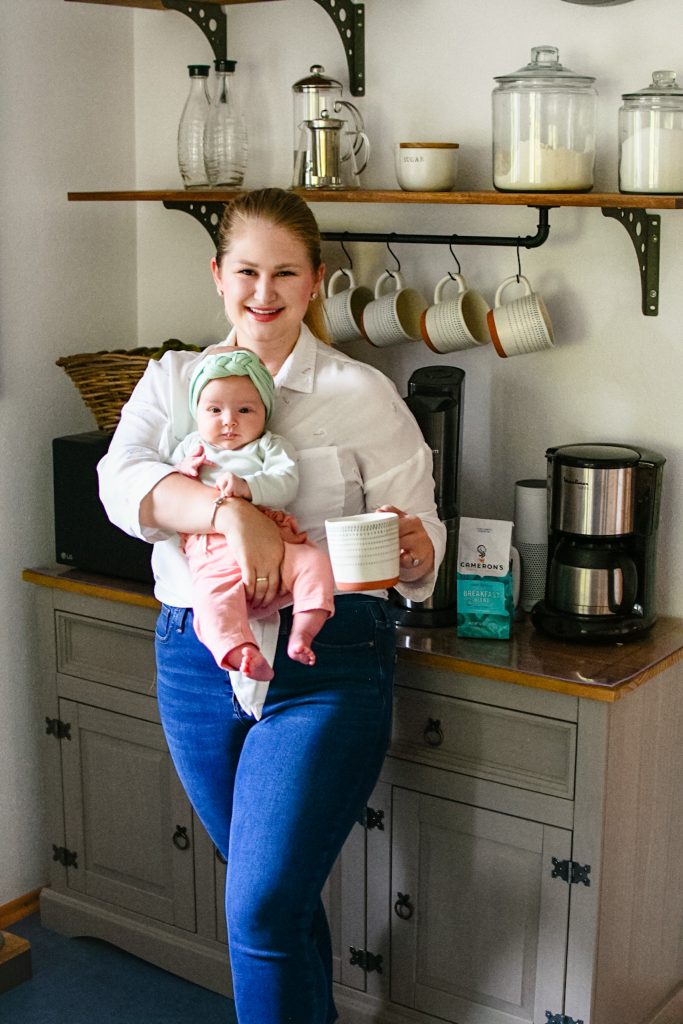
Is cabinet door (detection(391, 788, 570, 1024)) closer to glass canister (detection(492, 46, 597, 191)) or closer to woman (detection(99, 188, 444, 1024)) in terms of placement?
woman (detection(99, 188, 444, 1024))

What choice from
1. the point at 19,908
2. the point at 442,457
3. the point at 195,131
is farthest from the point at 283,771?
the point at 195,131

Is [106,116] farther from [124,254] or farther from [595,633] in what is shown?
[595,633]

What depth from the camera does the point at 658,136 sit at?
2.21 metres

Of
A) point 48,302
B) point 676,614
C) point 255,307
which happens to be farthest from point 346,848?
point 48,302

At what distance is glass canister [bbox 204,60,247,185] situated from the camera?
273 centimetres

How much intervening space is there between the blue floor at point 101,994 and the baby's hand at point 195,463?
49.1 inches

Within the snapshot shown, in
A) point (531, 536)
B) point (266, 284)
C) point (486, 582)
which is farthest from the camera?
point (531, 536)

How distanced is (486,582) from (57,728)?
111cm

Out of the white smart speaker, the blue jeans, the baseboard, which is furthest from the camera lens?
the baseboard

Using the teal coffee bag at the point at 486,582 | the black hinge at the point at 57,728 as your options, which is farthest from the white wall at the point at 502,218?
the black hinge at the point at 57,728

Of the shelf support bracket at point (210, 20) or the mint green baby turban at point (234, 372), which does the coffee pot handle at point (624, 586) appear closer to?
the mint green baby turban at point (234, 372)

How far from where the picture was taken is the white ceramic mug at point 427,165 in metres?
2.44

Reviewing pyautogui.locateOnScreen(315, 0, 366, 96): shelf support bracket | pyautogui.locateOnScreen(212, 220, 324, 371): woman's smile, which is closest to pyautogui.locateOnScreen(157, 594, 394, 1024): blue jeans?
pyautogui.locateOnScreen(212, 220, 324, 371): woman's smile

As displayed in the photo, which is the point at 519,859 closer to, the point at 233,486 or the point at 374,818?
the point at 374,818
